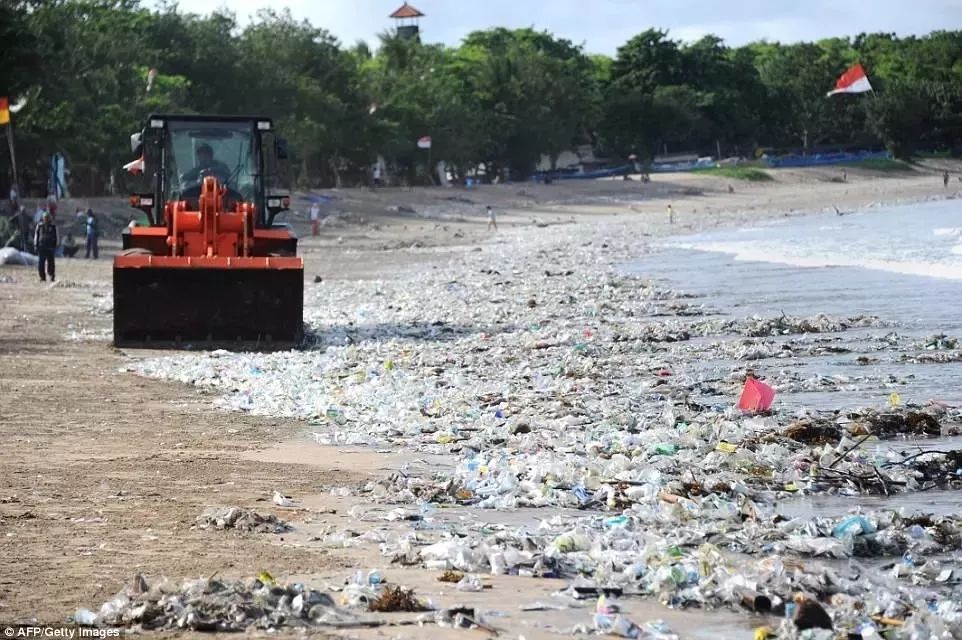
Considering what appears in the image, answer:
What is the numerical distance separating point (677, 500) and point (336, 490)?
194cm

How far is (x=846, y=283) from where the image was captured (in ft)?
81.4

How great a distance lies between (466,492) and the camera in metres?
7.98

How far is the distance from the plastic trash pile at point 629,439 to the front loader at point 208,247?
97 cm

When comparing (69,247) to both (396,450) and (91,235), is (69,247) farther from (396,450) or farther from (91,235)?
(396,450)

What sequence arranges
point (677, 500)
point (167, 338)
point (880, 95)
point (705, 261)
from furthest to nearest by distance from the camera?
point (880, 95) → point (705, 261) → point (167, 338) → point (677, 500)

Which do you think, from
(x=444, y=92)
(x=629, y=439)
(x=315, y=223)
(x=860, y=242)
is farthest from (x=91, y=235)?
(x=444, y=92)

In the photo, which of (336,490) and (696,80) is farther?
(696,80)

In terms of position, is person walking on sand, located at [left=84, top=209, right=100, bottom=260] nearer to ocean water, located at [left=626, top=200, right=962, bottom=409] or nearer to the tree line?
the tree line

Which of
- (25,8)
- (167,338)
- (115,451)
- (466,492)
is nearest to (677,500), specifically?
(466,492)

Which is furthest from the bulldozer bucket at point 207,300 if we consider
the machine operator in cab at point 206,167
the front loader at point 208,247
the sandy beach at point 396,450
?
the machine operator in cab at point 206,167

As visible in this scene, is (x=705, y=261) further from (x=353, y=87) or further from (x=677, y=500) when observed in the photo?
(x=353, y=87)

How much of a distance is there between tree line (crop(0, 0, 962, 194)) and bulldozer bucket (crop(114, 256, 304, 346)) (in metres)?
23.3

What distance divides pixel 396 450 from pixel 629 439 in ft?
5.09

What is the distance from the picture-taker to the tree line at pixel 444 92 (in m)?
45.3
